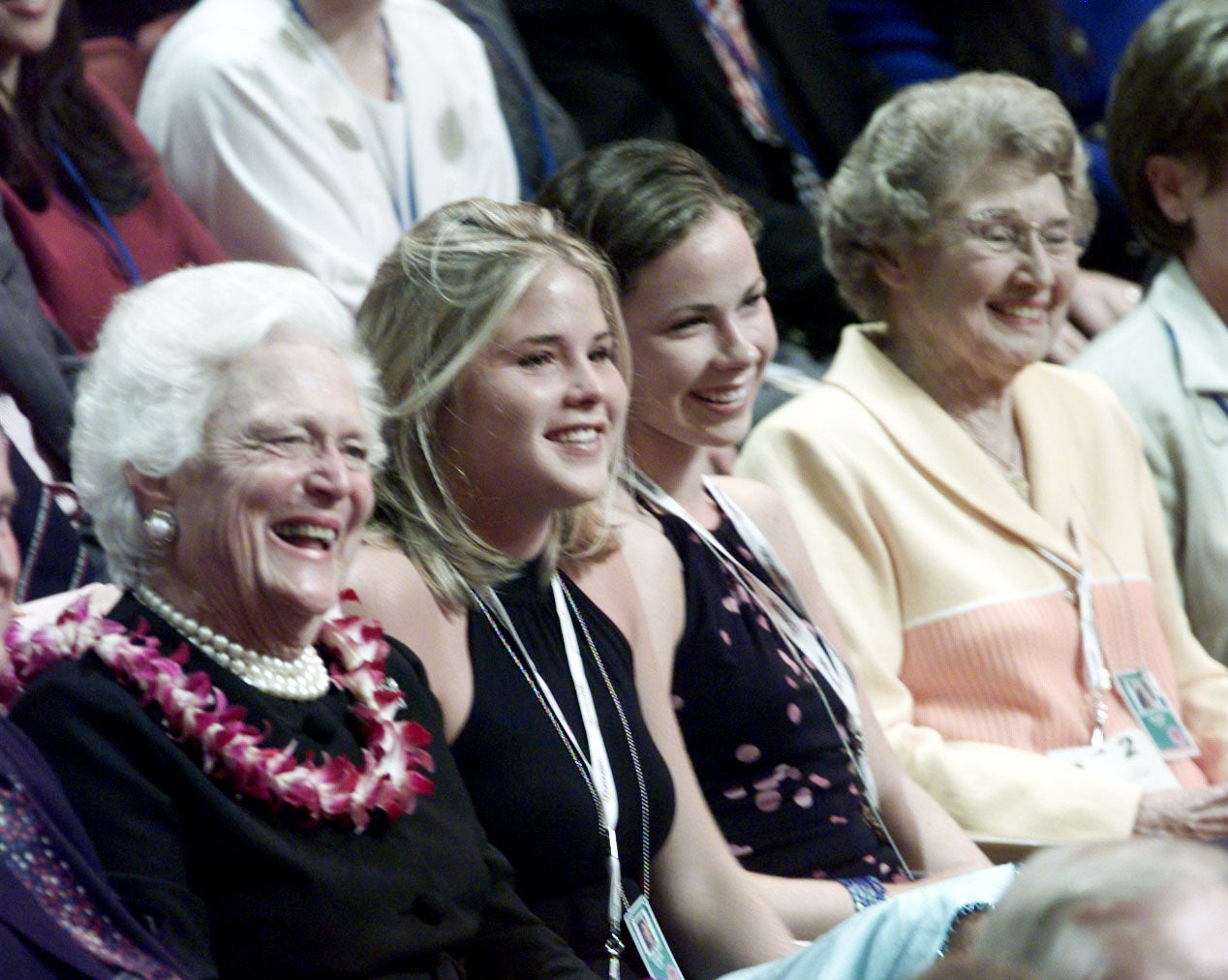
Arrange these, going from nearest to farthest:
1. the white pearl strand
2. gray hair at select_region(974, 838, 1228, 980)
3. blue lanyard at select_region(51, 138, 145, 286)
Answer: gray hair at select_region(974, 838, 1228, 980) → the white pearl strand → blue lanyard at select_region(51, 138, 145, 286)

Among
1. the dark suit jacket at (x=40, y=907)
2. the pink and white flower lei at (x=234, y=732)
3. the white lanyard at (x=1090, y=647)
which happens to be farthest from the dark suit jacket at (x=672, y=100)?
the dark suit jacket at (x=40, y=907)

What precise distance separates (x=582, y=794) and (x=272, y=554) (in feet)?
1.65

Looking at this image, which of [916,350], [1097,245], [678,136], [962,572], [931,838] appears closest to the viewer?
[931,838]

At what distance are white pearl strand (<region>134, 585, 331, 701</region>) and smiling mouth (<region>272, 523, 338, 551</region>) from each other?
0.12 metres

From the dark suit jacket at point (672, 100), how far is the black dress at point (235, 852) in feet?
7.29

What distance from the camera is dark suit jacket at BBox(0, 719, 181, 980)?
1745mm

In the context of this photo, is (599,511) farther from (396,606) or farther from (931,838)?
(931,838)

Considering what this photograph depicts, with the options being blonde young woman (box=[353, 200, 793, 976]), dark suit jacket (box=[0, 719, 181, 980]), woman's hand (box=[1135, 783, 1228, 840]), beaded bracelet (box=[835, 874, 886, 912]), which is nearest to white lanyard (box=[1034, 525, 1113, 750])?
woman's hand (box=[1135, 783, 1228, 840])

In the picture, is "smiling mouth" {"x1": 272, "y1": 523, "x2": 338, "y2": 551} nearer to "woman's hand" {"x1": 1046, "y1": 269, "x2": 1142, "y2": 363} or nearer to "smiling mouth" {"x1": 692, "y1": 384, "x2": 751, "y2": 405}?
"smiling mouth" {"x1": 692, "y1": 384, "x2": 751, "y2": 405}

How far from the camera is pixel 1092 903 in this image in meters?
1.42

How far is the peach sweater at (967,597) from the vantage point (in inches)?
118

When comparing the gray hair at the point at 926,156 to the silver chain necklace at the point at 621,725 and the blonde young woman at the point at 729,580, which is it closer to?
the blonde young woman at the point at 729,580

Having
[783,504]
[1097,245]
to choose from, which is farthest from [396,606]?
[1097,245]

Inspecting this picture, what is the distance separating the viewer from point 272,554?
2.07m
